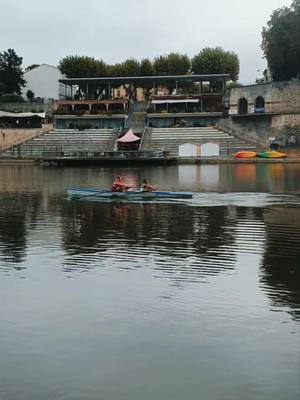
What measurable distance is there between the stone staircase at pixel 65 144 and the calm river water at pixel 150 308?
44791mm

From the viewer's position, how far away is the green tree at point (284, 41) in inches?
2714

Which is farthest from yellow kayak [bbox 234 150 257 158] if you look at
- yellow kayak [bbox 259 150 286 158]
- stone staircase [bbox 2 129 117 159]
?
stone staircase [bbox 2 129 117 159]

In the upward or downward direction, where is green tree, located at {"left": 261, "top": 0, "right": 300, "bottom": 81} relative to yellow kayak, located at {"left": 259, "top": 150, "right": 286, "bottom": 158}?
upward

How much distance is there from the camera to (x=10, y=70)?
91875 mm

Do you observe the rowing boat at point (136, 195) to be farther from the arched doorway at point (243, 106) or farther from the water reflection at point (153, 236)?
the arched doorway at point (243, 106)

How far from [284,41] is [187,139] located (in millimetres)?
17252

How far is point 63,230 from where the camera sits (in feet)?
66.1

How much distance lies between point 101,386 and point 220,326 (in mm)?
2813

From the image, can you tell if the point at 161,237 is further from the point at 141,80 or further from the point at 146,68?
the point at 146,68

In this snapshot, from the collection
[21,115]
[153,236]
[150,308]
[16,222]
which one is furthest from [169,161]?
[150,308]

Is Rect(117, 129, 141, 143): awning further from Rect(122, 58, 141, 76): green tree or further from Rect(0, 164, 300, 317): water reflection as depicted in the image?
Rect(0, 164, 300, 317): water reflection

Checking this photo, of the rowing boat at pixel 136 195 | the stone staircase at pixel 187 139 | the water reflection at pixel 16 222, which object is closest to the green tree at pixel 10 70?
the stone staircase at pixel 187 139

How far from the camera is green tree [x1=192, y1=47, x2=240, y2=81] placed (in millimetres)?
86438

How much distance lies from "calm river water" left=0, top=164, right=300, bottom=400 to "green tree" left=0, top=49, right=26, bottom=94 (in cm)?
7385
